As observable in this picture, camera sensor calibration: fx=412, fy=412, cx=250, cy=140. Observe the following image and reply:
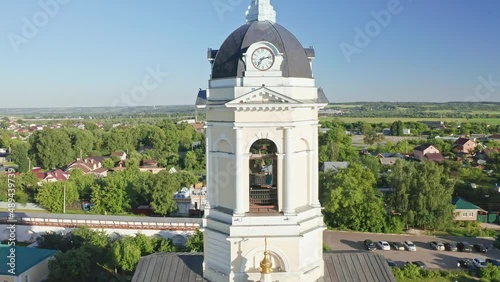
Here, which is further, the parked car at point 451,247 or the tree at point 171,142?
the tree at point 171,142

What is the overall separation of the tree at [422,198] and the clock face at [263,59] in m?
30.6

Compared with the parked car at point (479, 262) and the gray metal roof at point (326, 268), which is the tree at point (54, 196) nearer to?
the gray metal roof at point (326, 268)

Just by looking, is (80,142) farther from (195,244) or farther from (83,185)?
(195,244)

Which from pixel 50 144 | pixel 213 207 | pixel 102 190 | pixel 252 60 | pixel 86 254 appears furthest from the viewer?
pixel 50 144

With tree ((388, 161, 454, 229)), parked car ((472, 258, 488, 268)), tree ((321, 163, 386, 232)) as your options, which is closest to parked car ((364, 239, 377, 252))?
tree ((321, 163, 386, 232))

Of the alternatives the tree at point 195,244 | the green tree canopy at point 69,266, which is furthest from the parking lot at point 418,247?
the green tree canopy at point 69,266

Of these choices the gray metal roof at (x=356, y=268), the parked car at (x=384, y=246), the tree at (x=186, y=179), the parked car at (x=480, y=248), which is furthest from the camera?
the tree at (x=186, y=179)

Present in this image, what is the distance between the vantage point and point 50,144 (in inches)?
2746

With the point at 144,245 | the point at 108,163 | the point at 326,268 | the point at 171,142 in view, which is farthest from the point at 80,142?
the point at 326,268

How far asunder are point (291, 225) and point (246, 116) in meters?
2.98

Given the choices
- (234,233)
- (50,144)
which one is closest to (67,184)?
(50,144)

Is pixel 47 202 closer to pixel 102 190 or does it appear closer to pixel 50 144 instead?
pixel 102 190

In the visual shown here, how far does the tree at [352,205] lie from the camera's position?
36.1m

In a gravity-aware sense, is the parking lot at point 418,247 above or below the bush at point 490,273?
below
